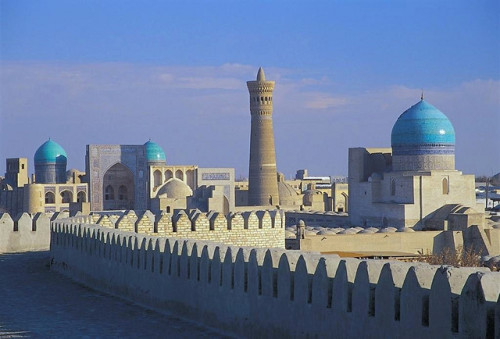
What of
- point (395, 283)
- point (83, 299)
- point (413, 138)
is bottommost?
point (83, 299)

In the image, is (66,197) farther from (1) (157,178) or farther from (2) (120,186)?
(1) (157,178)

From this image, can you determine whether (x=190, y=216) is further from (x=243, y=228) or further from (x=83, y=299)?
(x=83, y=299)

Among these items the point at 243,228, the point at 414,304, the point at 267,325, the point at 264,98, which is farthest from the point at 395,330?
the point at 264,98

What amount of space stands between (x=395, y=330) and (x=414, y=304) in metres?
0.30

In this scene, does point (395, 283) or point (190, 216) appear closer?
point (395, 283)

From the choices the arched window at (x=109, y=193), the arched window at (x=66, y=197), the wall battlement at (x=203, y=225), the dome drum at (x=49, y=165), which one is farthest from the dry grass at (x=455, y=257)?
the dome drum at (x=49, y=165)

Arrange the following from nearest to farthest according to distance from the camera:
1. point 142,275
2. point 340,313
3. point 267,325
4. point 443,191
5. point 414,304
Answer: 1. point 414,304
2. point 340,313
3. point 267,325
4. point 142,275
5. point 443,191

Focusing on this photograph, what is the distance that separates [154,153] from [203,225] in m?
38.9

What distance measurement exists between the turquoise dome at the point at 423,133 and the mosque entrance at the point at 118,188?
16.3 metres

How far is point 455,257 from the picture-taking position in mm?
26984

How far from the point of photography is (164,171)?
49.0 m

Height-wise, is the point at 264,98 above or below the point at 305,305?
above

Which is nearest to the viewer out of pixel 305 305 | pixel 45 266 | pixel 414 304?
pixel 414 304

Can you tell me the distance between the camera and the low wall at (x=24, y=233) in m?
16.1
